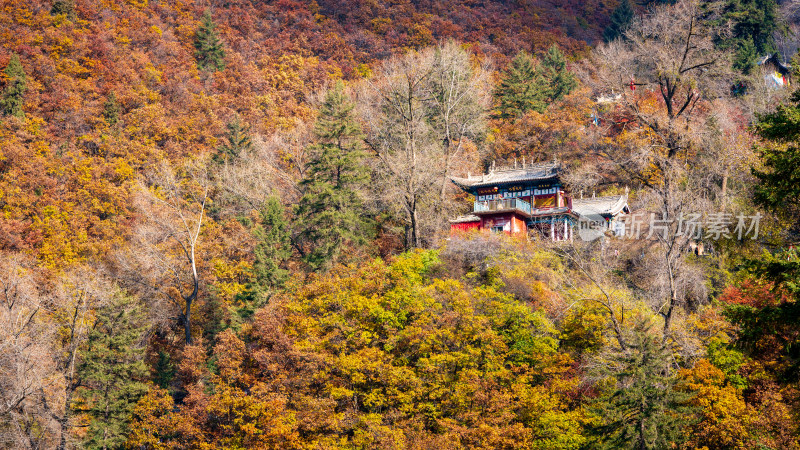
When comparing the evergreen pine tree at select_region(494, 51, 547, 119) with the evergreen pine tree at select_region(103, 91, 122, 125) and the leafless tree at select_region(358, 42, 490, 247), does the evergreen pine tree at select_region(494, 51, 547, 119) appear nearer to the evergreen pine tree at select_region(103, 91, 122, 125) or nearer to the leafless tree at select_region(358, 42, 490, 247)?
the leafless tree at select_region(358, 42, 490, 247)

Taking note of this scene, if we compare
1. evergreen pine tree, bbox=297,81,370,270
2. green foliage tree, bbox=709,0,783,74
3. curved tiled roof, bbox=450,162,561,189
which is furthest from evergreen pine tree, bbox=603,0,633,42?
evergreen pine tree, bbox=297,81,370,270

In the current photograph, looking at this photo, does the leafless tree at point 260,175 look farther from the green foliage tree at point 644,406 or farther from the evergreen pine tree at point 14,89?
the green foliage tree at point 644,406

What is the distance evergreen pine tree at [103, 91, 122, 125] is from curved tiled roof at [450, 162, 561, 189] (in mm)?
26074

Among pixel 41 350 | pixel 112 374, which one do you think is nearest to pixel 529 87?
pixel 112 374

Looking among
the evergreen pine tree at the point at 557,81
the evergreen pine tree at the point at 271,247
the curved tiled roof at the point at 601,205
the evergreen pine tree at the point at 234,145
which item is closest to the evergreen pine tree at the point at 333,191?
the evergreen pine tree at the point at 271,247

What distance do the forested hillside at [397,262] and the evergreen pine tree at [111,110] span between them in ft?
0.99

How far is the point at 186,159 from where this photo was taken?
49.5 m

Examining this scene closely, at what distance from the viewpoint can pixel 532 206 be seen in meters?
44.0

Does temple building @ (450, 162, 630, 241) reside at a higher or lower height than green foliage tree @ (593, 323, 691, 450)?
higher

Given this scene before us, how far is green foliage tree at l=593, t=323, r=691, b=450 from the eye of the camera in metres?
20.8

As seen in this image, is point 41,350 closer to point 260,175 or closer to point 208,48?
point 260,175

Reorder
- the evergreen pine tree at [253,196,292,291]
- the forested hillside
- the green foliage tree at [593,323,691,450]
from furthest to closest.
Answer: the evergreen pine tree at [253,196,292,291]
the forested hillside
the green foliage tree at [593,323,691,450]

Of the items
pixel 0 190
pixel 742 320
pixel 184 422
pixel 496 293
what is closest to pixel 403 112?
pixel 496 293

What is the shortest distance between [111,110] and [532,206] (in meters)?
31.1
